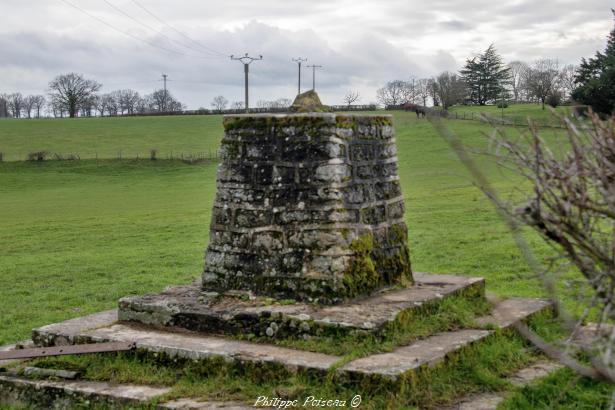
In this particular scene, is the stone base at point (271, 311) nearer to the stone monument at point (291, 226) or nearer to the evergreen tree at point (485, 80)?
the stone monument at point (291, 226)

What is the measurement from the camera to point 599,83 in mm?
47156

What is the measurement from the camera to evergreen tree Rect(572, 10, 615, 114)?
44.1 meters

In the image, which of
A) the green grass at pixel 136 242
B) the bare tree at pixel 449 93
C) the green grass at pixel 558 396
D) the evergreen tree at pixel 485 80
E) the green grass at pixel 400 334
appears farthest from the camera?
the evergreen tree at pixel 485 80

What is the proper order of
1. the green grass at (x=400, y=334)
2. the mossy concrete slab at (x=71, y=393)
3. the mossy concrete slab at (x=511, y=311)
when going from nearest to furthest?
the mossy concrete slab at (x=71, y=393)
the green grass at (x=400, y=334)
the mossy concrete slab at (x=511, y=311)

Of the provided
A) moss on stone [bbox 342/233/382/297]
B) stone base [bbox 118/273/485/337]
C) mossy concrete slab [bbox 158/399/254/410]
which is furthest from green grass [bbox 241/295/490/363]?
mossy concrete slab [bbox 158/399/254/410]

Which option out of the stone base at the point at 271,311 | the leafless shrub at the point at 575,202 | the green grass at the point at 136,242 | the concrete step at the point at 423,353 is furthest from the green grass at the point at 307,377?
the leafless shrub at the point at 575,202

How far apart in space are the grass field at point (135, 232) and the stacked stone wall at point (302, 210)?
974mm

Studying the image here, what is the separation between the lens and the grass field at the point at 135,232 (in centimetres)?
1175

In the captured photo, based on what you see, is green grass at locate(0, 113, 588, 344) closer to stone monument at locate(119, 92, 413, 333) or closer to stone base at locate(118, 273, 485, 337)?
stone monument at locate(119, 92, 413, 333)

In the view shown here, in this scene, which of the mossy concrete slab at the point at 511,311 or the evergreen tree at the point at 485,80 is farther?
the evergreen tree at the point at 485,80

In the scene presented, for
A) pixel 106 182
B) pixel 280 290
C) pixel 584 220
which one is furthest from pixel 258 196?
pixel 106 182

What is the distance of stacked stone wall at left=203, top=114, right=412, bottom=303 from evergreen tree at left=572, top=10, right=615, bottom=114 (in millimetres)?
36010

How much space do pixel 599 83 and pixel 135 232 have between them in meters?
35.8

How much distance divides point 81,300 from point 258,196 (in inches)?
215
